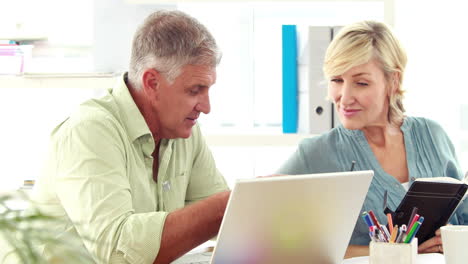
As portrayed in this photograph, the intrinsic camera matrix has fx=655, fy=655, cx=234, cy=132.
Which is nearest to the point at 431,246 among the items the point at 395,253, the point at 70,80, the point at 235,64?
the point at 395,253

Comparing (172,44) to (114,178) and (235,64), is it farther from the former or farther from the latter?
(235,64)

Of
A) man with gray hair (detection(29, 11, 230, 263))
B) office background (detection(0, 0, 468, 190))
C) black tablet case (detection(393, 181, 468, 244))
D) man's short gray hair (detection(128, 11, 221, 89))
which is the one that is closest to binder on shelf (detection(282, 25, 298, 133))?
office background (detection(0, 0, 468, 190))

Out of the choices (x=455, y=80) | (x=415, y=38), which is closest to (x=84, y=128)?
(x=415, y=38)

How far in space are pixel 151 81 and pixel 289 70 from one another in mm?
646

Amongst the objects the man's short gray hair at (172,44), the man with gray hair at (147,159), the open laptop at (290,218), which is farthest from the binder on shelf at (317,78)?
the open laptop at (290,218)

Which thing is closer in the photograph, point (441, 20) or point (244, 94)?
point (244, 94)

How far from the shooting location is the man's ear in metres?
1.64

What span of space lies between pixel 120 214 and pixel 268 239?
1.25 feet

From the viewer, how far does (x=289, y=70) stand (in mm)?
2168

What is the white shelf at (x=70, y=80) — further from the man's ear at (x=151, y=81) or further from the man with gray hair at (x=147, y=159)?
the man's ear at (x=151, y=81)

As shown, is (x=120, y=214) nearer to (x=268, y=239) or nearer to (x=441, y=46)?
(x=268, y=239)

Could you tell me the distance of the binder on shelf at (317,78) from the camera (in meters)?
2.12

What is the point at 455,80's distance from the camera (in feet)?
8.41

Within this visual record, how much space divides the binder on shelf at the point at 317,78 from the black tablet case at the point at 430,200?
69cm
